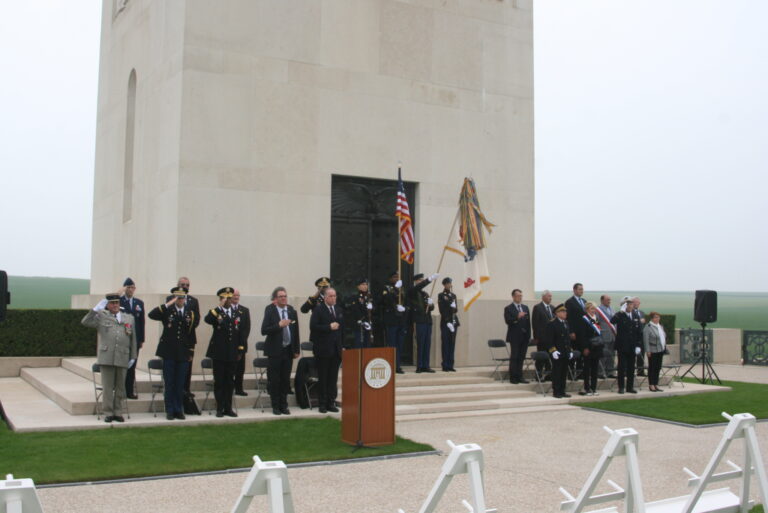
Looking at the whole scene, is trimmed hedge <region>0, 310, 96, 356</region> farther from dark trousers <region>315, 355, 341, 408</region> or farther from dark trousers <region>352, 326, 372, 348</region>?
dark trousers <region>315, 355, 341, 408</region>

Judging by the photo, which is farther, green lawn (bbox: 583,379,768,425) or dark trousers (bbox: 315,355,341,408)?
green lawn (bbox: 583,379,768,425)

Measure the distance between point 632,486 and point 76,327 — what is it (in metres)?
16.6

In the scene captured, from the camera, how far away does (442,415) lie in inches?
515

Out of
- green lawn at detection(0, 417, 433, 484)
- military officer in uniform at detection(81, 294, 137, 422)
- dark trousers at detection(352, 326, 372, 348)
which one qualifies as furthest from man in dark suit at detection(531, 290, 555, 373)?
military officer in uniform at detection(81, 294, 137, 422)

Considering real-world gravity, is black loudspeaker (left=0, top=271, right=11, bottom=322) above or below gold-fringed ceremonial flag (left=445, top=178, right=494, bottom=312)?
below

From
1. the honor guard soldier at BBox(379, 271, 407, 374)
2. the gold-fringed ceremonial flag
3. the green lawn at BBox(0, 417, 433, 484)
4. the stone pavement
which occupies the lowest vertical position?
the stone pavement

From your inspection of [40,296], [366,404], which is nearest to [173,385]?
[366,404]

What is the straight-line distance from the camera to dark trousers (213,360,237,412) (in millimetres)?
12094

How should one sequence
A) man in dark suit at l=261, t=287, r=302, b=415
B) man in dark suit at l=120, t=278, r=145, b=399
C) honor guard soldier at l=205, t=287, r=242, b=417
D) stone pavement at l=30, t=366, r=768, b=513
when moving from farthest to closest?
man in dark suit at l=120, t=278, r=145, b=399, man in dark suit at l=261, t=287, r=302, b=415, honor guard soldier at l=205, t=287, r=242, b=417, stone pavement at l=30, t=366, r=768, b=513

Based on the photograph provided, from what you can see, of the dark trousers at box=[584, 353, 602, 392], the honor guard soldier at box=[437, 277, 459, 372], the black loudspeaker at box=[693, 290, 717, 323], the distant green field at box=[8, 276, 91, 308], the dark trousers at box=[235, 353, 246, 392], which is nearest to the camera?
the dark trousers at box=[235, 353, 246, 392]

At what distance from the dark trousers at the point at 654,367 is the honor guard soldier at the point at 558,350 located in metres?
2.66

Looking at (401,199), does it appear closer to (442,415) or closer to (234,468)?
(442,415)

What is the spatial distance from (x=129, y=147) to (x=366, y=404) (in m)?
11.9

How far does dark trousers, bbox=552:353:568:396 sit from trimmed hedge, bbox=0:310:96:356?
11170 millimetres
